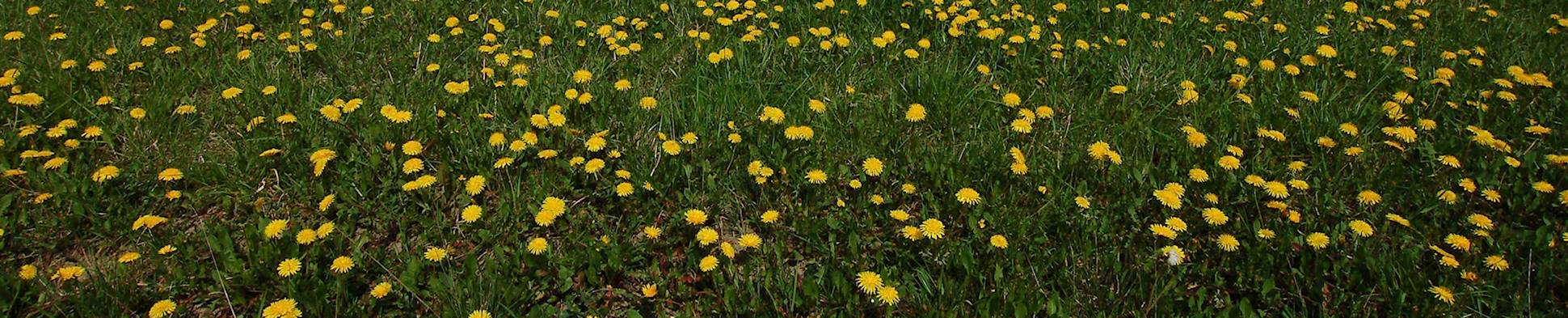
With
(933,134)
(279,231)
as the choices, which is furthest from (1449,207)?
(279,231)

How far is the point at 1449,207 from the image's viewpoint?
289 centimetres

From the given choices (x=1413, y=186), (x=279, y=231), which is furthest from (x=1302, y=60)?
(x=279, y=231)

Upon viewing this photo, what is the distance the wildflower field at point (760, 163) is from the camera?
2482mm

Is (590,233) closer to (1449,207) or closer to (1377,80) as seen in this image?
(1449,207)

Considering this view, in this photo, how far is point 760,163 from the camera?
291 cm

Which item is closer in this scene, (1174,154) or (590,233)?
(590,233)

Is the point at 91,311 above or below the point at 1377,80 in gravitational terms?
above

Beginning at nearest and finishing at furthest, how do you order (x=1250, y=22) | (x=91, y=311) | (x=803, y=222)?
(x=91, y=311), (x=803, y=222), (x=1250, y=22)

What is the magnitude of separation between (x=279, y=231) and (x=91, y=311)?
0.45 m

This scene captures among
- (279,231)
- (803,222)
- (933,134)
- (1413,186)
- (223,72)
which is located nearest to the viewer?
(279,231)

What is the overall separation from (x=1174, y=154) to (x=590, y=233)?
1.96 metres

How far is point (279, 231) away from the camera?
2555 mm

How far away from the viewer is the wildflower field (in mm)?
2482

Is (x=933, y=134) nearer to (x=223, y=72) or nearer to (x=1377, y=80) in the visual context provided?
(x=1377, y=80)
